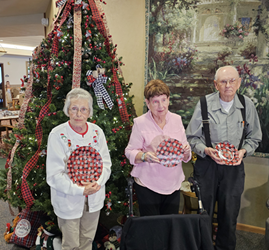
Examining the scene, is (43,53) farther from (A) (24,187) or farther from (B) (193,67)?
(B) (193,67)

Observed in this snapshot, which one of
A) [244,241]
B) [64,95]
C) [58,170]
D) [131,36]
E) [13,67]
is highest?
[13,67]

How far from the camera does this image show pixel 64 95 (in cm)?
219

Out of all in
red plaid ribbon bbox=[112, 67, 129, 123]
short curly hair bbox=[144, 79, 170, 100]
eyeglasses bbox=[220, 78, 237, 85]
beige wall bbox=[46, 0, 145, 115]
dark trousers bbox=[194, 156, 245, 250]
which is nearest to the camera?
short curly hair bbox=[144, 79, 170, 100]

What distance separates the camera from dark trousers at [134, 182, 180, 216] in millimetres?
1761

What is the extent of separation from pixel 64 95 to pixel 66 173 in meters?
0.85

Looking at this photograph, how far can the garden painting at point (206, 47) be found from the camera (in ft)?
8.21

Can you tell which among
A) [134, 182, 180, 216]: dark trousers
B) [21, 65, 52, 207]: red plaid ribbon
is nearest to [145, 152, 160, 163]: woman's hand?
[134, 182, 180, 216]: dark trousers

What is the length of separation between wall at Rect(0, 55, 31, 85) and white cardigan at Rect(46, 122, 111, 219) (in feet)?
48.7

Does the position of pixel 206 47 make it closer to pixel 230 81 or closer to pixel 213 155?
pixel 230 81

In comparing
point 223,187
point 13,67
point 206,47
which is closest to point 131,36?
point 206,47

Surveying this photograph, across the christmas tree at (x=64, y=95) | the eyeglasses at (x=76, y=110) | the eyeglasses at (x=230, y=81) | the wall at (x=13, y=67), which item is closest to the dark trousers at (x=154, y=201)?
the christmas tree at (x=64, y=95)

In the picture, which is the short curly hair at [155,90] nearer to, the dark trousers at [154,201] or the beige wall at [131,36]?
the dark trousers at [154,201]

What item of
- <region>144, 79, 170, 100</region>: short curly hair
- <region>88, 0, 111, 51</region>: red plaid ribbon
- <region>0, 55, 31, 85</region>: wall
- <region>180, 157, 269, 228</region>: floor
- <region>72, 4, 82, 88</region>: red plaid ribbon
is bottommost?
<region>180, 157, 269, 228</region>: floor

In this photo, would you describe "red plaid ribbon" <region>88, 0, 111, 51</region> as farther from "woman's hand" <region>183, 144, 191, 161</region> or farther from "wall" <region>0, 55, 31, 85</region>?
"wall" <region>0, 55, 31, 85</region>
